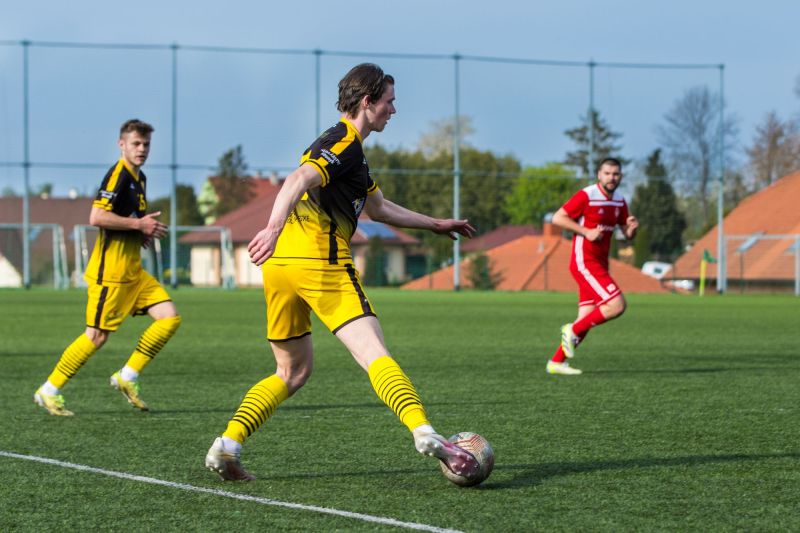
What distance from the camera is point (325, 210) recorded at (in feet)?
17.7

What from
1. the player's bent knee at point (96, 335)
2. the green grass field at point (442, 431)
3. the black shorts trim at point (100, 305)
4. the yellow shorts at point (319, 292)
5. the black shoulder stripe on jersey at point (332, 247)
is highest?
the black shoulder stripe on jersey at point (332, 247)

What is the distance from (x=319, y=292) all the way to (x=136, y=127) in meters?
3.45

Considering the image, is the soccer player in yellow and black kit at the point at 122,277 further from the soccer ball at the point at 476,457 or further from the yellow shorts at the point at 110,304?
the soccer ball at the point at 476,457

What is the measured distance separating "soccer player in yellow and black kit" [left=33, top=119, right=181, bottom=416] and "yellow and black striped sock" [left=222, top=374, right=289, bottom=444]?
9.01 feet

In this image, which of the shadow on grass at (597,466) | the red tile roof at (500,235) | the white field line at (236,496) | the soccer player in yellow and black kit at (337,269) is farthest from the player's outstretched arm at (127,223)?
the red tile roof at (500,235)

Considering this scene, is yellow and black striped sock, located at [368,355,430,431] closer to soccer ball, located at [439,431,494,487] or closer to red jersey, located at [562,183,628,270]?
soccer ball, located at [439,431,494,487]

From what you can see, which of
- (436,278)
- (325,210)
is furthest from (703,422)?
(436,278)

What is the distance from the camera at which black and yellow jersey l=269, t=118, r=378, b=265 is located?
5316 millimetres

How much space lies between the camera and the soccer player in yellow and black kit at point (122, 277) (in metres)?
8.27

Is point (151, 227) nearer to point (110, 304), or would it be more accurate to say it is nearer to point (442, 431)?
point (110, 304)

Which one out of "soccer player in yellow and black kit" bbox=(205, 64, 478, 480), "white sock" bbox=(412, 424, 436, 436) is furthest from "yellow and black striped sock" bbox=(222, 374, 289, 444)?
"white sock" bbox=(412, 424, 436, 436)

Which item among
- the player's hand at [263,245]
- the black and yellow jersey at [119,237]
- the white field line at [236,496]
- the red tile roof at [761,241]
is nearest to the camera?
the white field line at [236,496]

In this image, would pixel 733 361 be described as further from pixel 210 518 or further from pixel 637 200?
pixel 637 200

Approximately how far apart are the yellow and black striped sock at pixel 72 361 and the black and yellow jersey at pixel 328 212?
11.1 ft
